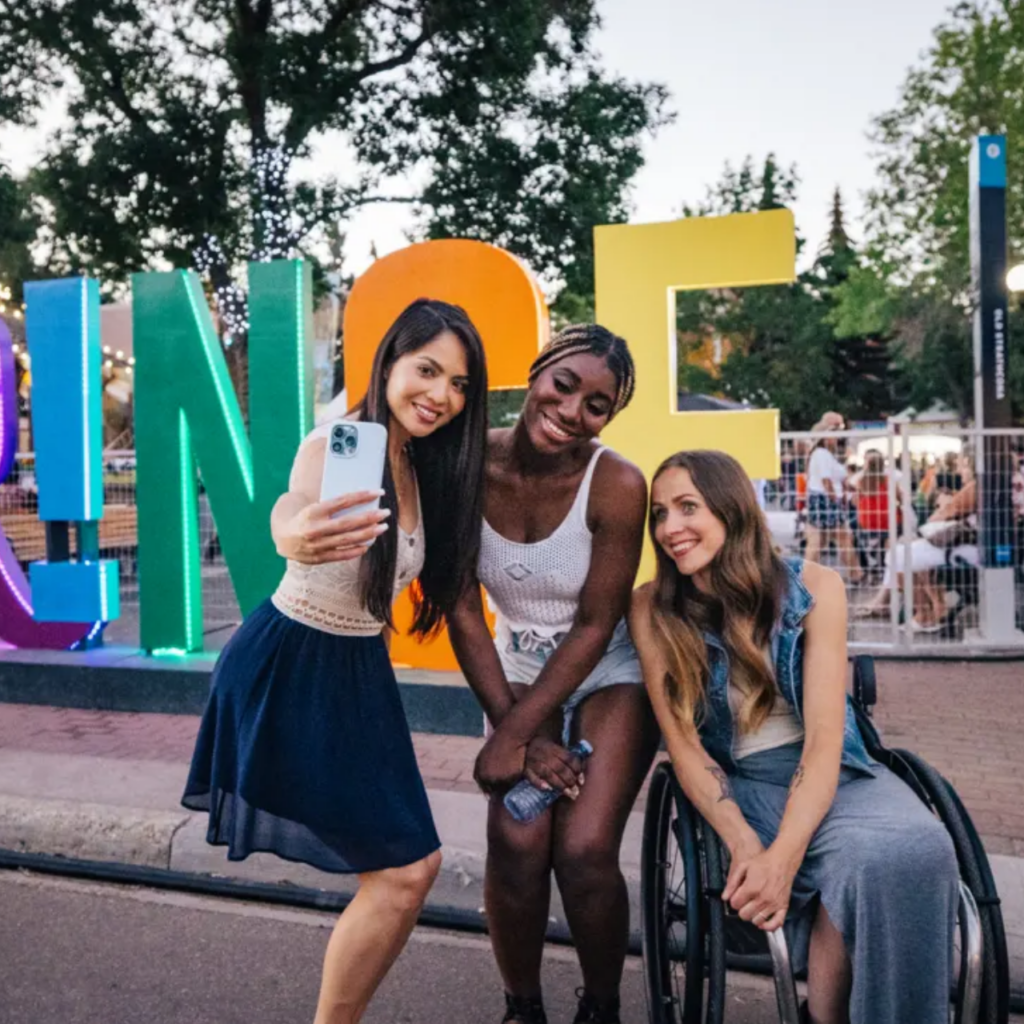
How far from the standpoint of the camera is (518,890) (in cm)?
235

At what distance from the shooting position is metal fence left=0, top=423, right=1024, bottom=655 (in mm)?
7617

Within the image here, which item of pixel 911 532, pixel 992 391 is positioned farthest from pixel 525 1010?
pixel 992 391

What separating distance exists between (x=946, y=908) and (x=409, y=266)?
4580 millimetres

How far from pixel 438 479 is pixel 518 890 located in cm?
103

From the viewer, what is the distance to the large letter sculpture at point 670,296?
18.0 ft

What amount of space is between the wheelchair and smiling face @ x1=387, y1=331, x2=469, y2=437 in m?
1.08

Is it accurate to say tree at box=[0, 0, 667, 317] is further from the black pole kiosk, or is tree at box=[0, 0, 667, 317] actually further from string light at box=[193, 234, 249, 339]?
the black pole kiosk

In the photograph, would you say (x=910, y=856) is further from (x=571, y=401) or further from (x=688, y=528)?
(x=571, y=401)

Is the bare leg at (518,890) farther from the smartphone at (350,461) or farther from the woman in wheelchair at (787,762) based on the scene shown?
the smartphone at (350,461)

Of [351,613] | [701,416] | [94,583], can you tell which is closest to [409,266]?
[701,416]

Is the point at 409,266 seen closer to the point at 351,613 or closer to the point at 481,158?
the point at 351,613

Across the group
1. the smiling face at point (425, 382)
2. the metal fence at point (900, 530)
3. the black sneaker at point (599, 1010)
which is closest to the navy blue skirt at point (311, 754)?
the smiling face at point (425, 382)

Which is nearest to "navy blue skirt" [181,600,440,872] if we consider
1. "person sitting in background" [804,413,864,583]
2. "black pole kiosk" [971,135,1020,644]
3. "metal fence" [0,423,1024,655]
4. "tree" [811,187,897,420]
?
"metal fence" [0,423,1024,655]

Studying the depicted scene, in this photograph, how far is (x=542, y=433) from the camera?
248cm
